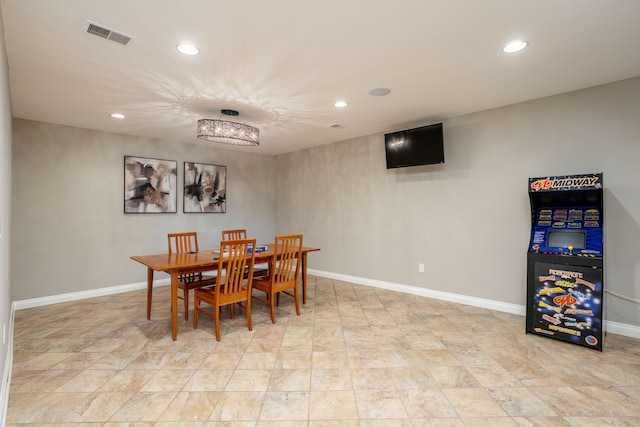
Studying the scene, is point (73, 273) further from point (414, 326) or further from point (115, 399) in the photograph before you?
point (414, 326)

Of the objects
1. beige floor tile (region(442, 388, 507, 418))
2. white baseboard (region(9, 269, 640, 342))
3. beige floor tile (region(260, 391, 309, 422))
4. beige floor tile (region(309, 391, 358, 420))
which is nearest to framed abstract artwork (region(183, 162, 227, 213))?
white baseboard (region(9, 269, 640, 342))

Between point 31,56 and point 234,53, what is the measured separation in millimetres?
1619

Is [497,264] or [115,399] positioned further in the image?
[497,264]

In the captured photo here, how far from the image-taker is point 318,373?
2.45m

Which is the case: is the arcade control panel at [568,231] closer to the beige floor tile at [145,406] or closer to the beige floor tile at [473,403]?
the beige floor tile at [473,403]

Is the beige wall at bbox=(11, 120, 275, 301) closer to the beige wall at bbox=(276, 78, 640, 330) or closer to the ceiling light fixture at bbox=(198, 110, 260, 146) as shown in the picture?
the ceiling light fixture at bbox=(198, 110, 260, 146)

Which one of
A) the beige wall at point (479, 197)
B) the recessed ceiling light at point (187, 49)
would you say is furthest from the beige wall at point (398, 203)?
the recessed ceiling light at point (187, 49)

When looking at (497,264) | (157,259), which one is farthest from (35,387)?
(497,264)

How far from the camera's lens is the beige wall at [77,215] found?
4.16 meters

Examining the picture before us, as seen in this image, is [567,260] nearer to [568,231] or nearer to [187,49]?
[568,231]

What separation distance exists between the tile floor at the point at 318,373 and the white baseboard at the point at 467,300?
0.13 metres

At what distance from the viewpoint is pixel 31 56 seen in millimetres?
2490

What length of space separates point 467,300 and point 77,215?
221 inches

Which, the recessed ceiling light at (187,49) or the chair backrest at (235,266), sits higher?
the recessed ceiling light at (187,49)
